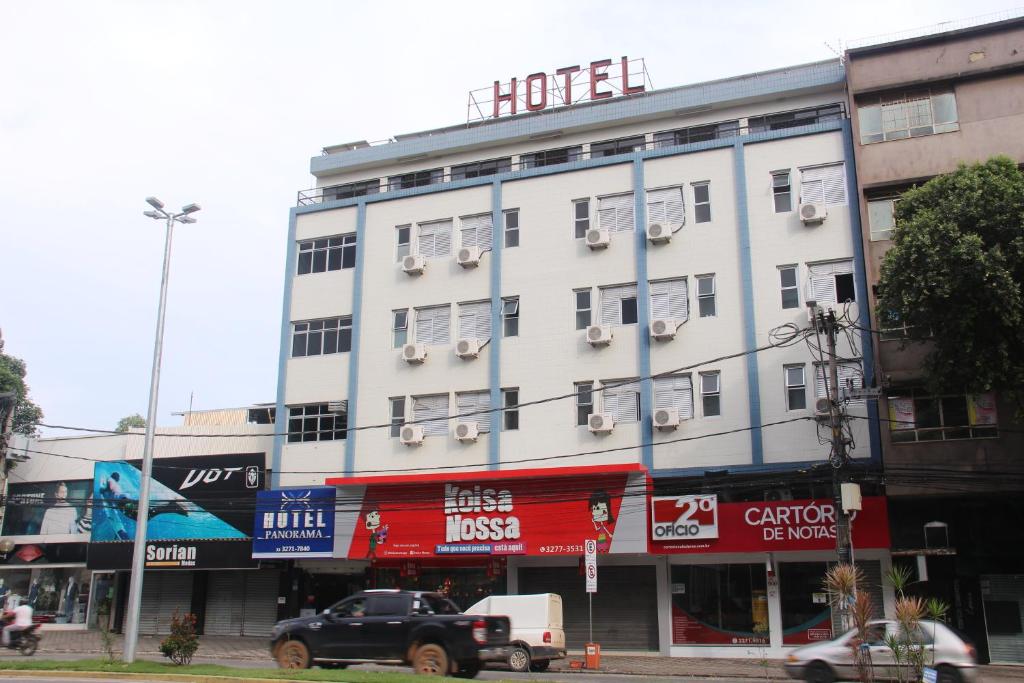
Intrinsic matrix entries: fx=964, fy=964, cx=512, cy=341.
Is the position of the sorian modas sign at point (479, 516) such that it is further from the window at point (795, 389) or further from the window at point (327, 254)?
the window at point (327, 254)

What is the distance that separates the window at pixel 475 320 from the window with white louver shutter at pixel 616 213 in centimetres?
500

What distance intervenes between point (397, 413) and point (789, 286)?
14.1m

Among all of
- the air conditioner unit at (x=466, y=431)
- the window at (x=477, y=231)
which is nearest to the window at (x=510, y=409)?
the air conditioner unit at (x=466, y=431)

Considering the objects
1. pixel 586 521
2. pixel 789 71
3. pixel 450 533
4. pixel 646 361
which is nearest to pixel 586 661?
pixel 586 521

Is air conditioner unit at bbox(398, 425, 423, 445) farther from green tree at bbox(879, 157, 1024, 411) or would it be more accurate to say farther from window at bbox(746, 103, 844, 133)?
green tree at bbox(879, 157, 1024, 411)

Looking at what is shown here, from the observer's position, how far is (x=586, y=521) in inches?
A: 1172

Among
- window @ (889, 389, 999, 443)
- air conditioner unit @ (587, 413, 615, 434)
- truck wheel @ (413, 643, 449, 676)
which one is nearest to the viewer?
truck wheel @ (413, 643, 449, 676)

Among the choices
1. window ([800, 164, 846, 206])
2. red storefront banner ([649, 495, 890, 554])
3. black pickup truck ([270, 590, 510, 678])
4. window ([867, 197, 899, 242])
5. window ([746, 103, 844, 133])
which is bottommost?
black pickup truck ([270, 590, 510, 678])

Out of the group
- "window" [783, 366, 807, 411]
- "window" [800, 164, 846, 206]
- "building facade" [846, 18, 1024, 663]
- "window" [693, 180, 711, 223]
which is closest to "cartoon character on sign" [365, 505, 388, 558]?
"window" [783, 366, 807, 411]

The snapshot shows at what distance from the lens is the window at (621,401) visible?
31125mm

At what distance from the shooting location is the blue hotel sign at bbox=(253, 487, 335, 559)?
33.0 m

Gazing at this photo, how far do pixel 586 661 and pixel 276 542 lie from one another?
12.9 meters

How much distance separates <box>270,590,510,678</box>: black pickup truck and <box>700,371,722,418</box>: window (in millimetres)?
12625

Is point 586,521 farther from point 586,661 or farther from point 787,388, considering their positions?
point 787,388
